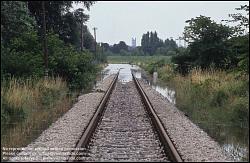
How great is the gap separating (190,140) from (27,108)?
664cm

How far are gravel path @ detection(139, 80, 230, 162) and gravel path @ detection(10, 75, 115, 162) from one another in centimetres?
257

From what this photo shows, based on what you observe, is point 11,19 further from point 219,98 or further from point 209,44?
point 209,44

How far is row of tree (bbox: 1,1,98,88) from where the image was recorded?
22.1 m

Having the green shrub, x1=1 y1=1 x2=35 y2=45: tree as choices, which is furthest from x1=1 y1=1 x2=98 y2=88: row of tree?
the green shrub

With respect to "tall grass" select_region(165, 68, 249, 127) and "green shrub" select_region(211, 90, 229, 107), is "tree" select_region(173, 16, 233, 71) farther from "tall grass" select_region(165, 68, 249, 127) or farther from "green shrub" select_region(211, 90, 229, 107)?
"green shrub" select_region(211, 90, 229, 107)

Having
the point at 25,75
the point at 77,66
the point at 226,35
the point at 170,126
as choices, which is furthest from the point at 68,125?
the point at 226,35

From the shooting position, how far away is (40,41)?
30188mm

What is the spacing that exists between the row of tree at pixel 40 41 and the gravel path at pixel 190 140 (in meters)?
6.68

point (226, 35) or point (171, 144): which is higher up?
point (226, 35)

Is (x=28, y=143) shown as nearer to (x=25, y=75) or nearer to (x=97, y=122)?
(x=97, y=122)

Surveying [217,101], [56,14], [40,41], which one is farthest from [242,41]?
[56,14]

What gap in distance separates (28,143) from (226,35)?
1029 inches

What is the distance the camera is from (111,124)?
51.9ft

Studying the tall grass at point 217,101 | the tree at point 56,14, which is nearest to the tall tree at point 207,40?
the tall grass at point 217,101
